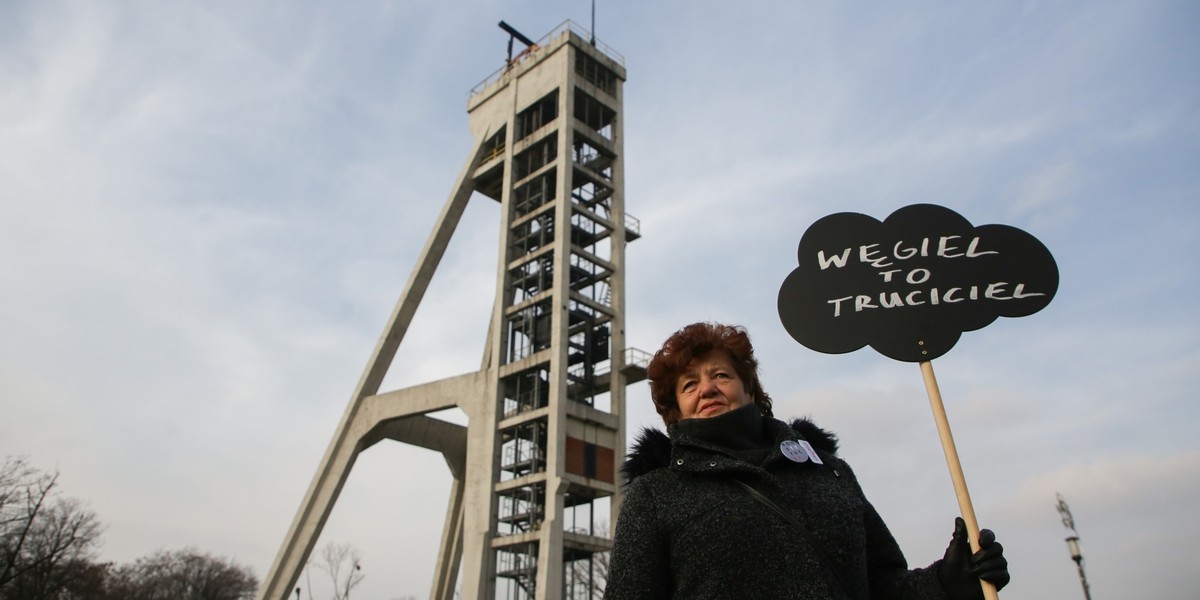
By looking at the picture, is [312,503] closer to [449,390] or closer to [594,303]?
[449,390]

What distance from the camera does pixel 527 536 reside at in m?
26.0

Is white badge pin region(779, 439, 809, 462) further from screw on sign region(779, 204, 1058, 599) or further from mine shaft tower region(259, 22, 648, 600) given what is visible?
mine shaft tower region(259, 22, 648, 600)

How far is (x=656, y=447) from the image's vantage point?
309 cm

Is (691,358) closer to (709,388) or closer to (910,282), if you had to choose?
(709,388)

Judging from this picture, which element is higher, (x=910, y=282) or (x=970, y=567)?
(x=910, y=282)

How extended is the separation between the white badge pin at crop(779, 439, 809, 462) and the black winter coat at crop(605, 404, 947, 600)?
23 mm

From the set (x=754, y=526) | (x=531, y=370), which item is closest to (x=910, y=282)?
(x=754, y=526)

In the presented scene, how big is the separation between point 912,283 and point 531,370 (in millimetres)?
25542

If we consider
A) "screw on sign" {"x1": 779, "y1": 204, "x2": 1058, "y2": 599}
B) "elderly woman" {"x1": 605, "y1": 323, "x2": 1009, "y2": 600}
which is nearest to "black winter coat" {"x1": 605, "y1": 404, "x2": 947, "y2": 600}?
"elderly woman" {"x1": 605, "y1": 323, "x2": 1009, "y2": 600}

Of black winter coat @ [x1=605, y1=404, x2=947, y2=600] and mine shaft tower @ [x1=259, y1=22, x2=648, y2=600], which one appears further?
mine shaft tower @ [x1=259, y1=22, x2=648, y2=600]

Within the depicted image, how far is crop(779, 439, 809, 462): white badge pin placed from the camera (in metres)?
2.88

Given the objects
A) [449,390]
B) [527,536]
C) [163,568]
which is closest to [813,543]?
[527,536]

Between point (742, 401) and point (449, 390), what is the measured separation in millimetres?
27924

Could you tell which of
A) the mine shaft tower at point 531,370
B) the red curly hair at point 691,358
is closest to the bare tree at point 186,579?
the mine shaft tower at point 531,370
